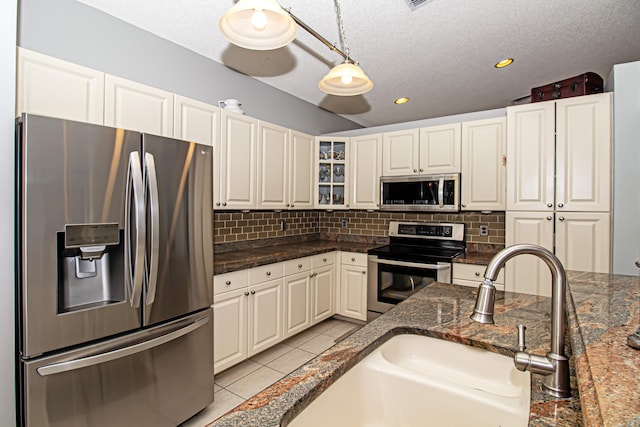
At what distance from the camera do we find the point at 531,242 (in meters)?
2.68

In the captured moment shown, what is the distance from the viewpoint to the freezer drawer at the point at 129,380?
1.35 meters

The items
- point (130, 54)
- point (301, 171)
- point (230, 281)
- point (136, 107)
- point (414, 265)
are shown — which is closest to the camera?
point (136, 107)

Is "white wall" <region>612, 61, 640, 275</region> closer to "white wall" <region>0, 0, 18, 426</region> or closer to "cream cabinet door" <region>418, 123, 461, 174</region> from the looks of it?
"cream cabinet door" <region>418, 123, 461, 174</region>

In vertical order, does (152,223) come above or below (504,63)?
below

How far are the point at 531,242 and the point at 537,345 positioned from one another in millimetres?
2026

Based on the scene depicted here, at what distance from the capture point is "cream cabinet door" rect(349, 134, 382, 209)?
3.60m

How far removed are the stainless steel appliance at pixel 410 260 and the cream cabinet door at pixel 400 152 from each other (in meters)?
0.65

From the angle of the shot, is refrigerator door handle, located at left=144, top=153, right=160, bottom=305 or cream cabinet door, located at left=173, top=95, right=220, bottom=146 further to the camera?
cream cabinet door, located at left=173, top=95, right=220, bottom=146

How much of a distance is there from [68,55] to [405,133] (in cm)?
287

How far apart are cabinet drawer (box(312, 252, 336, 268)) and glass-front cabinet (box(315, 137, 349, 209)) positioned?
578 millimetres

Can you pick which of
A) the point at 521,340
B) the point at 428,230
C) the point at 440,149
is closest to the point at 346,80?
the point at 521,340

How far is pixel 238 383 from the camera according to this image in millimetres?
2400

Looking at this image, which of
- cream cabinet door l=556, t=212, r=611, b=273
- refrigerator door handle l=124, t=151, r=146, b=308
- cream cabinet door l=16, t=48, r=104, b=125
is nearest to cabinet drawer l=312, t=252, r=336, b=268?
refrigerator door handle l=124, t=151, r=146, b=308

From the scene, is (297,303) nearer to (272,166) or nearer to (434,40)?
(272,166)
